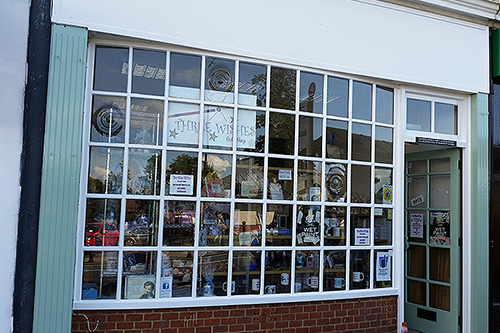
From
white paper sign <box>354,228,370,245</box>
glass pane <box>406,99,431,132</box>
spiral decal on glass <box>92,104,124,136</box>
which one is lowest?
white paper sign <box>354,228,370,245</box>

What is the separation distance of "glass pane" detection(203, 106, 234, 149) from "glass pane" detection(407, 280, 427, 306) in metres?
3.99

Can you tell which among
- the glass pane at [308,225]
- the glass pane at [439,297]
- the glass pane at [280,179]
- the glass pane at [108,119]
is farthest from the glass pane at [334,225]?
the glass pane at [108,119]

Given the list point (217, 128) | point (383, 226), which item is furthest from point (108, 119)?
point (383, 226)

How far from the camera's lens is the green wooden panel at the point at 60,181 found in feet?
14.8

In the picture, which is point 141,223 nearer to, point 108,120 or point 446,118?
point 108,120

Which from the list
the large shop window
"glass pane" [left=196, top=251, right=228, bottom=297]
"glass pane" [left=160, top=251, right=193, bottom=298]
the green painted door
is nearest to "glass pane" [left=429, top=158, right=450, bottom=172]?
the green painted door

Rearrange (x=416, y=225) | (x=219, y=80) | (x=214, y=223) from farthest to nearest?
(x=416, y=225), (x=219, y=80), (x=214, y=223)

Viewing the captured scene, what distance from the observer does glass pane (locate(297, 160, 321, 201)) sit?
18.8 feet

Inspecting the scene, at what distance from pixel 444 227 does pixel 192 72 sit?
4.42 metres

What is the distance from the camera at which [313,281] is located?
5727mm

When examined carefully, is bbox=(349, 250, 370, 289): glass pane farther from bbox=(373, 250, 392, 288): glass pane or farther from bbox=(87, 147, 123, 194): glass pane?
bbox=(87, 147, 123, 194): glass pane

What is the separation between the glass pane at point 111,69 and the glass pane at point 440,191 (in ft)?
15.9

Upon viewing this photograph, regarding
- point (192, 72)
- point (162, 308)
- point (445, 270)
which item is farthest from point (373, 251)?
point (192, 72)

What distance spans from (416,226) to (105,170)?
16.3 ft
